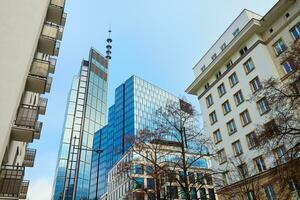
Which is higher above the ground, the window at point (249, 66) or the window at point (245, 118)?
the window at point (249, 66)

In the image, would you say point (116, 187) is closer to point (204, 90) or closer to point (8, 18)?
point (204, 90)

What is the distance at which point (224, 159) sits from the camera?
32.7 metres

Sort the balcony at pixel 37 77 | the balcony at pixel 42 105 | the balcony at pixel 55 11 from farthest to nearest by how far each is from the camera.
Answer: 1. the balcony at pixel 42 105
2. the balcony at pixel 55 11
3. the balcony at pixel 37 77

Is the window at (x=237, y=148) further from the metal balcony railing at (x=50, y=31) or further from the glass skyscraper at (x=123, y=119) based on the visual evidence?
the glass skyscraper at (x=123, y=119)

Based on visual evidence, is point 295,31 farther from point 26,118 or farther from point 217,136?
point 26,118

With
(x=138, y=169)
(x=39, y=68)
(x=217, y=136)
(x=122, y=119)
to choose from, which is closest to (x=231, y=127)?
(x=217, y=136)

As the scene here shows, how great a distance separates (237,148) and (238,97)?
6.86m

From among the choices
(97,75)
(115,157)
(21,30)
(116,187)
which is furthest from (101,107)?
(21,30)

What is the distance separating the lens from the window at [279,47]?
2976 cm

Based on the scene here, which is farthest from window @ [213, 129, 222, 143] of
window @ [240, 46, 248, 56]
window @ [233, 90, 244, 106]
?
window @ [240, 46, 248, 56]

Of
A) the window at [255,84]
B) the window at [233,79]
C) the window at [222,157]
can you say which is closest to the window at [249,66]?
the window at [255,84]

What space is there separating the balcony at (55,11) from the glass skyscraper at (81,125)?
2502 inches

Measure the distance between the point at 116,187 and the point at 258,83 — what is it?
48.5 metres

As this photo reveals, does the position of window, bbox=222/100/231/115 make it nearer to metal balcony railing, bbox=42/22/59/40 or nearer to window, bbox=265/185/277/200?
window, bbox=265/185/277/200
